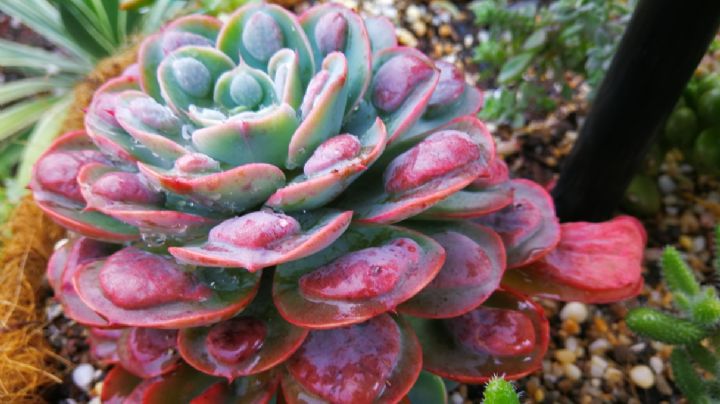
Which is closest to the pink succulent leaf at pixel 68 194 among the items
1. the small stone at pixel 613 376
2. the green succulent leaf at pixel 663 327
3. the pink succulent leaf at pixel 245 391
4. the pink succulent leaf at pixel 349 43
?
the pink succulent leaf at pixel 245 391

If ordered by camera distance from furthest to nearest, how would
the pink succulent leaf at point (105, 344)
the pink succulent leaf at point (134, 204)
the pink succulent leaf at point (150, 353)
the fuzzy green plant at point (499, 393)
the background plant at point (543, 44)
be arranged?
the background plant at point (543, 44)
the pink succulent leaf at point (105, 344)
the pink succulent leaf at point (150, 353)
the pink succulent leaf at point (134, 204)
the fuzzy green plant at point (499, 393)

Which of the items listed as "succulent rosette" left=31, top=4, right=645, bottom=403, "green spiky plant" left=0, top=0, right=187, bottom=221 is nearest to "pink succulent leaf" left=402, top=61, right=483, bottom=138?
"succulent rosette" left=31, top=4, right=645, bottom=403

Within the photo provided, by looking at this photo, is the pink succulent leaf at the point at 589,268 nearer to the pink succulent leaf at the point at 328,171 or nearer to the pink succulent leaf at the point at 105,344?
the pink succulent leaf at the point at 328,171

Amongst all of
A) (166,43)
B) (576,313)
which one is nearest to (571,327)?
(576,313)

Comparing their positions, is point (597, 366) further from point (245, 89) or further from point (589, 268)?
point (245, 89)

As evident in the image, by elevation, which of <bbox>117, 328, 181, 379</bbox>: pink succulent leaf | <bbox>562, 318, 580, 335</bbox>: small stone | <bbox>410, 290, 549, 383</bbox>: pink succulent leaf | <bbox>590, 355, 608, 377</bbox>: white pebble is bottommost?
<bbox>590, 355, 608, 377</bbox>: white pebble

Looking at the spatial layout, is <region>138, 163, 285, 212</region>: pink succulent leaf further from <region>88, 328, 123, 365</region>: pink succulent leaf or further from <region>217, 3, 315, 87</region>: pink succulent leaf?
<region>88, 328, 123, 365</region>: pink succulent leaf
